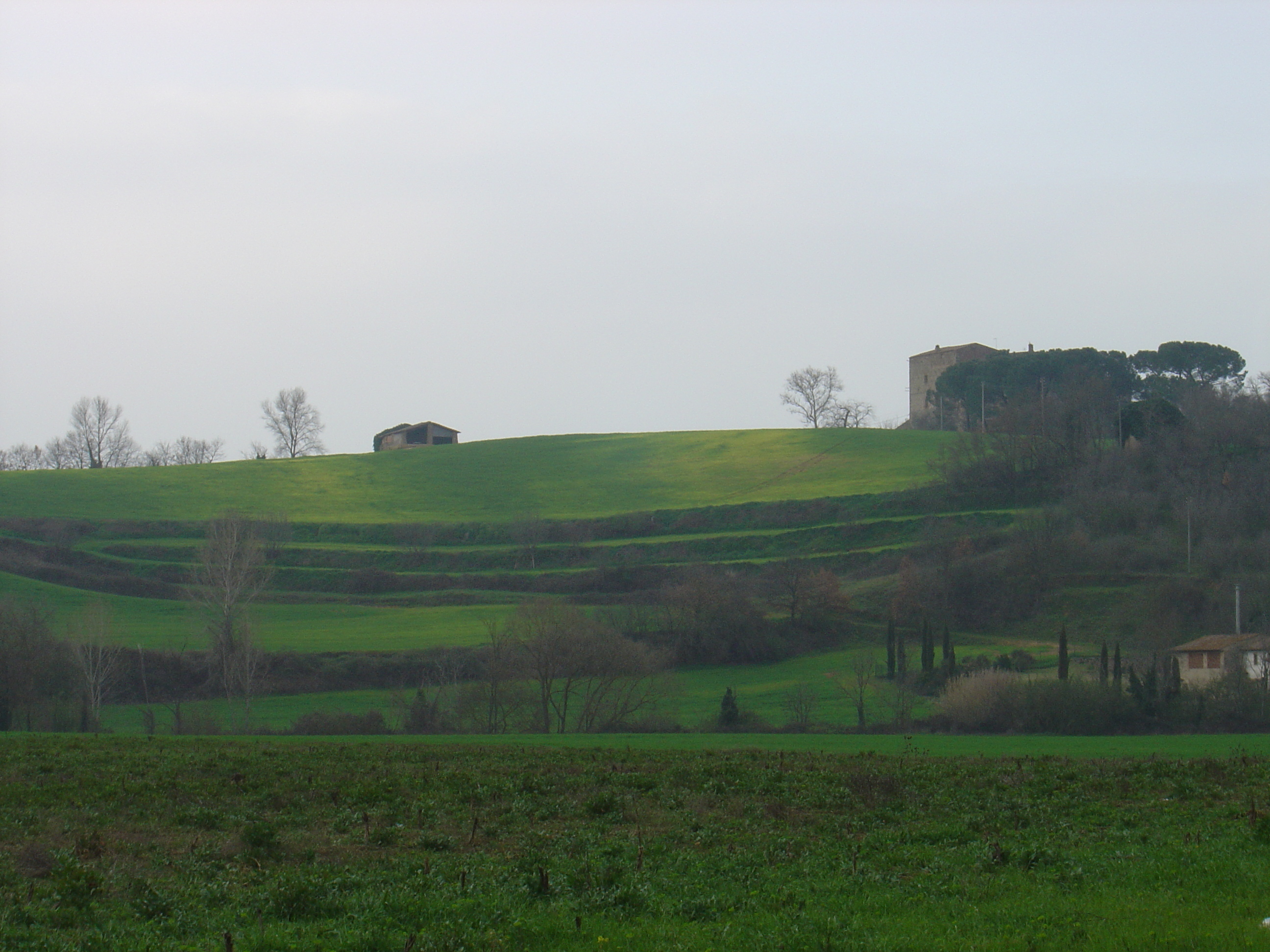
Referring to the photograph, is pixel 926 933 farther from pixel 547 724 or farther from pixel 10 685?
pixel 10 685

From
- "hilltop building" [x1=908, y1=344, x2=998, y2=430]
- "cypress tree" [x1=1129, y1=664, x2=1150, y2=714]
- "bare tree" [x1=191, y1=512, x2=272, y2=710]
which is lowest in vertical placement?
"cypress tree" [x1=1129, y1=664, x2=1150, y2=714]

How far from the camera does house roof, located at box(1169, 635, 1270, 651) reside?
5803 centimetres

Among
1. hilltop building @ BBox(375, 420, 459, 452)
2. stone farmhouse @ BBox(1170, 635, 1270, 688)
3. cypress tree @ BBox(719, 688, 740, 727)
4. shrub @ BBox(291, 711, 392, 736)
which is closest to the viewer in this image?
shrub @ BBox(291, 711, 392, 736)

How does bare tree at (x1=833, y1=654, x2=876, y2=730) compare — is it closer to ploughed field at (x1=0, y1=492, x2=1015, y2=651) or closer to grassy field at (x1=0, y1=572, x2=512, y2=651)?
ploughed field at (x1=0, y1=492, x2=1015, y2=651)

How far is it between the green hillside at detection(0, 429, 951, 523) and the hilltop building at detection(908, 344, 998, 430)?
823 inches

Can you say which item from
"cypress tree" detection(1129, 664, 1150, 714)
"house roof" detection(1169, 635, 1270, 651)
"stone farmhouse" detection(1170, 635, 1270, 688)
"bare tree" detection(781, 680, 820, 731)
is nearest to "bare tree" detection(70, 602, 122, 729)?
"bare tree" detection(781, 680, 820, 731)

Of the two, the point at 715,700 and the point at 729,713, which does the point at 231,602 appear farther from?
the point at 729,713

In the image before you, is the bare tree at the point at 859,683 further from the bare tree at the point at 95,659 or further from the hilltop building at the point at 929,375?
the hilltop building at the point at 929,375

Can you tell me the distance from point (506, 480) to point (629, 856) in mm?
108217

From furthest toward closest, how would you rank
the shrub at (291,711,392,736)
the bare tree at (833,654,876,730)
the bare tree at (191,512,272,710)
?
the bare tree at (191,512,272,710) → the bare tree at (833,654,876,730) → the shrub at (291,711,392,736)

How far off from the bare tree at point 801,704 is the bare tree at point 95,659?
34140 millimetres

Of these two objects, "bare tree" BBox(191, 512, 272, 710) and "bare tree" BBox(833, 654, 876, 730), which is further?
"bare tree" BBox(191, 512, 272, 710)

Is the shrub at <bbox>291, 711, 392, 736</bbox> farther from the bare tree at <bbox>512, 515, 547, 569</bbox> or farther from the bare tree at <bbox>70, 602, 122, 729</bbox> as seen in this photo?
the bare tree at <bbox>512, 515, 547, 569</bbox>

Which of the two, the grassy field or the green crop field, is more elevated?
the grassy field
